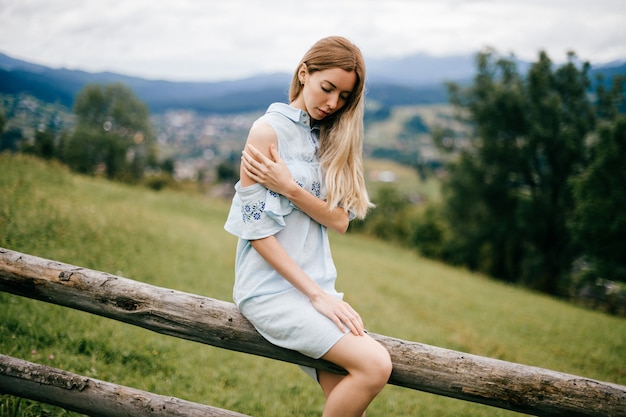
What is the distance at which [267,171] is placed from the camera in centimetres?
237

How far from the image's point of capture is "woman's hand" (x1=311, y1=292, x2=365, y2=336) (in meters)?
2.32

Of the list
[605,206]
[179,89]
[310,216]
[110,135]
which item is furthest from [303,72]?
[179,89]

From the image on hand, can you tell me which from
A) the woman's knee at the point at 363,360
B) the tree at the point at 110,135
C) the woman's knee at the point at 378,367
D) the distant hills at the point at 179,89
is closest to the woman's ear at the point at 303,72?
the distant hills at the point at 179,89

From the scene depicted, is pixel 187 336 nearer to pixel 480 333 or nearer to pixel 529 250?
pixel 480 333

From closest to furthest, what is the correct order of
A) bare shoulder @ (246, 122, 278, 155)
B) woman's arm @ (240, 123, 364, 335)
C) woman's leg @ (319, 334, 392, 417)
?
woman's leg @ (319, 334, 392, 417) → woman's arm @ (240, 123, 364, 335) → bare shoulder @ (246, 122, 278, 155)

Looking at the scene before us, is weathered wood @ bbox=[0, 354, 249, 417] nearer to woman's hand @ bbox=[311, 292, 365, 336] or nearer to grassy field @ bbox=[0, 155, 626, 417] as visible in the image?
grassy field @ bbox=[0, 155, 626, 417]

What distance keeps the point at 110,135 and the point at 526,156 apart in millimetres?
27922

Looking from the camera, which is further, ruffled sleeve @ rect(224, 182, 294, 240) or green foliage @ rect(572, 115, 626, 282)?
green foliage @ rect(572, 115, 626, 282)

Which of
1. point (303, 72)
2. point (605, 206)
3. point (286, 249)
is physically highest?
point (303, 72)

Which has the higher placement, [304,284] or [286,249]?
[286,249]

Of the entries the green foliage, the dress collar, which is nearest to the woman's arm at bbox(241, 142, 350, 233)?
the dress collar

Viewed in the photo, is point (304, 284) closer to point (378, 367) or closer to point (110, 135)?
point (378, 367)

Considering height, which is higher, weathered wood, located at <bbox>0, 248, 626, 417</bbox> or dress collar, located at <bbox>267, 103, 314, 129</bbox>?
dress collar, located at <bbox>267, 103, 314, 129</bbox>

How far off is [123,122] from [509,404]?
33660mm
